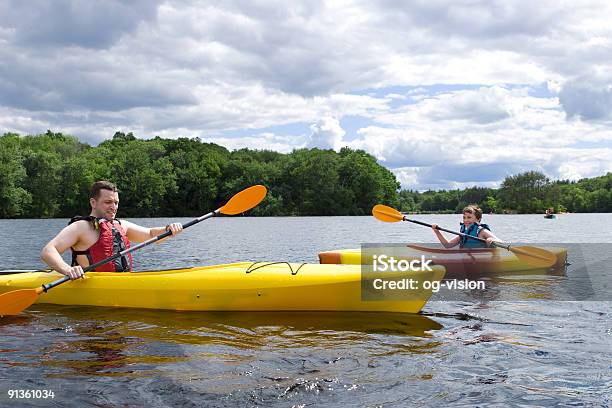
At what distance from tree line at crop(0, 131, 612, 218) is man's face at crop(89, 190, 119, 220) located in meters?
37.1

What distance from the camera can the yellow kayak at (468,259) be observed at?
8188 mm

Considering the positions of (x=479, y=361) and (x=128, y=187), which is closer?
(x=479, y=361)

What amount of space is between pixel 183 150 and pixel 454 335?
200 feet

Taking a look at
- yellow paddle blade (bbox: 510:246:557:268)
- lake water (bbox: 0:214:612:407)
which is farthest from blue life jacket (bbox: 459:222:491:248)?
lake water (bbox: 0:214:612:407)

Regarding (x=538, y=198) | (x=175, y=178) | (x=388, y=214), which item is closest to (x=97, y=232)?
(x=388, y=214)

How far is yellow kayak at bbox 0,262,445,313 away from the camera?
225 inches

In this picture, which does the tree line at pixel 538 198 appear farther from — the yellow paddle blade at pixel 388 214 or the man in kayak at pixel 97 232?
the man in kayak at pixel 97 232

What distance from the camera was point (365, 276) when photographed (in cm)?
561

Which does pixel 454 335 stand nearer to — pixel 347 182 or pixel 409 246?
pixel 409 246

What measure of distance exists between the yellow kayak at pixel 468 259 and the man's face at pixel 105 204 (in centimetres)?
352

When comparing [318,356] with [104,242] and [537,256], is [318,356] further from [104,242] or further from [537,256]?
[537,256]

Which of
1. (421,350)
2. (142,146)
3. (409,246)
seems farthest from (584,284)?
(142,146)

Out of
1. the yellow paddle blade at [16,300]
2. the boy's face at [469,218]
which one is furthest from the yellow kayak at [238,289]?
the boy's face at [469,218]

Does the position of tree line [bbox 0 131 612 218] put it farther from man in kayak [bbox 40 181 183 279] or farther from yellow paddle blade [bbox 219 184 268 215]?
man in kayak [bbox 40 181 183 279]
